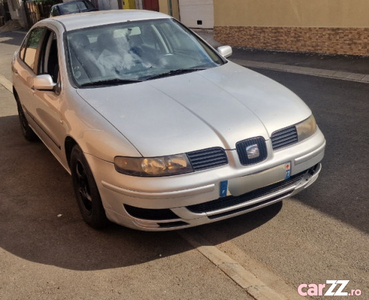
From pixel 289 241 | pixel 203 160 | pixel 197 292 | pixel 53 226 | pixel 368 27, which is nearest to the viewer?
pixel 197 292

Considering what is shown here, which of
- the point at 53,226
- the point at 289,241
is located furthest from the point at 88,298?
the point at 289,241

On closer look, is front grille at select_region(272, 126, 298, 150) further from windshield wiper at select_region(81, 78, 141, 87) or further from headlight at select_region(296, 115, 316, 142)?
windshield wiper at select_region(81, 78, 141, 87)

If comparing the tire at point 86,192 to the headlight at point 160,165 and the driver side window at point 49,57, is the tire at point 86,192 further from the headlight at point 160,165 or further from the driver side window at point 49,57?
the driver side window at point 49,57

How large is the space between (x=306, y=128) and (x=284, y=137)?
31cm

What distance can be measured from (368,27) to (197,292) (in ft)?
28.4

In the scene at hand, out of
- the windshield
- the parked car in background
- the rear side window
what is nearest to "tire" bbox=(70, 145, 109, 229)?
the windshield

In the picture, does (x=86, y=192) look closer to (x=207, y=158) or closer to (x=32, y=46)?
(x=207, y=158)

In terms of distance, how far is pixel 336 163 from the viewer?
5270 mm

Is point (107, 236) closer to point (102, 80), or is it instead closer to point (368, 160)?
point (102, 80)

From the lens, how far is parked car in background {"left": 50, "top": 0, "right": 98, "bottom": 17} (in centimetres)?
2253

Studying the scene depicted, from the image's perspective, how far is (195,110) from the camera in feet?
13.1

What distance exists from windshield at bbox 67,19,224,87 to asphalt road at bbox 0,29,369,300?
1315 mm

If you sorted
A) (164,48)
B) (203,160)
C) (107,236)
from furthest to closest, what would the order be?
(164,48) < (107,236) < (203,160)

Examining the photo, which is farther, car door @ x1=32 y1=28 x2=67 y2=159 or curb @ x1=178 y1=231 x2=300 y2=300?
car door @ x1=32 y1=28 x2=67 y2=159
